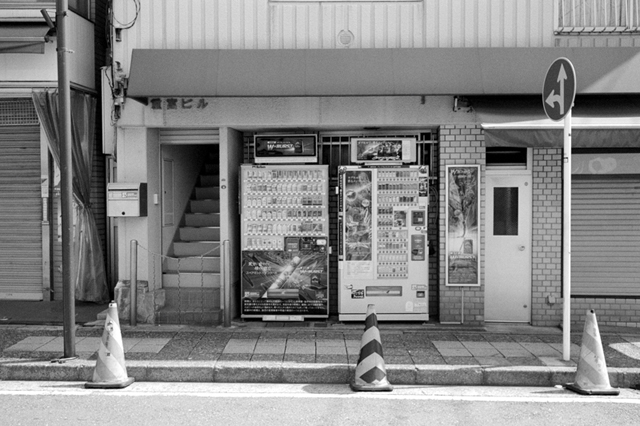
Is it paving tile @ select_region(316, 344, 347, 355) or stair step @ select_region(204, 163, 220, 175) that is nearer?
paving tile @ select_region(316, 344, 347, 355)

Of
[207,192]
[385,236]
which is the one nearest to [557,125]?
[385,236]

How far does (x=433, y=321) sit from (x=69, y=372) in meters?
5.14

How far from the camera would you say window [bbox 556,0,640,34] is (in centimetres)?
914

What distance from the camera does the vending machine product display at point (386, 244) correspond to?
9.48 meters

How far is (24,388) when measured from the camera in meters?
6.73

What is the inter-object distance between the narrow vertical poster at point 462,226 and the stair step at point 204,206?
4.02m

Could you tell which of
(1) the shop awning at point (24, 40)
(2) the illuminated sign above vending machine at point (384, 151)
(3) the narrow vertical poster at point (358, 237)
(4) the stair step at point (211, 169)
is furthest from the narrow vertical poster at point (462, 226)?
(1) the shop awning at point (24, 40)

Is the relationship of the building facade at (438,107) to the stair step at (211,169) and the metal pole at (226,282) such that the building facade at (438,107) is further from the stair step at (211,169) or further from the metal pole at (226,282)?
the stair step at (211,169)

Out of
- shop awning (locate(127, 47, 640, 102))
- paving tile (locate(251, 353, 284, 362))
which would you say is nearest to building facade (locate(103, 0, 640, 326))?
shop awning (locate(127, 47, 640, 102))

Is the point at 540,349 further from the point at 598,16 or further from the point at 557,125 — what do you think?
the point at 598,16

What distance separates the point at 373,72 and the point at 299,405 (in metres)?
4.59

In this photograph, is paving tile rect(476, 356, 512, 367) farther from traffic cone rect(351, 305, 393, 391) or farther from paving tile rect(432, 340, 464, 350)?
traffic cone rect(351, 305, 393, 391)

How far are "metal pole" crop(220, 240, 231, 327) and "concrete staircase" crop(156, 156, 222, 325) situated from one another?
0.17 m

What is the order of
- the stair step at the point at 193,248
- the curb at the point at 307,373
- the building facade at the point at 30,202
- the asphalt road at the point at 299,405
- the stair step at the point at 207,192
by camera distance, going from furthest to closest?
the stair step at the point at 207,192 → the building facade at the point at 30,202 → the stair step at the point at 193,248 → the curb at the point at 307,373 → the asphalt road at the point at 299,405
